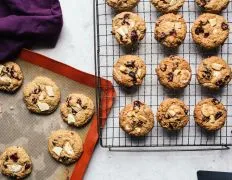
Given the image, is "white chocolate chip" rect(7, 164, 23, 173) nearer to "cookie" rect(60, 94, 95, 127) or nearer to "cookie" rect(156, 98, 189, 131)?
"cookie" rect(60, 94, 95, 127)

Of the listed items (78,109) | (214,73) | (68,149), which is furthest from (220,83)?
(68,149)

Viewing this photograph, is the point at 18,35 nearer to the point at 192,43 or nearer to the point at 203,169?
the point at 192,43

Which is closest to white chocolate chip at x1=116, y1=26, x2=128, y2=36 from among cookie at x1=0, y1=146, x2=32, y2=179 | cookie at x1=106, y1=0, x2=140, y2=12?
cookie at x1=106, y1=0, x2=140, y2=12

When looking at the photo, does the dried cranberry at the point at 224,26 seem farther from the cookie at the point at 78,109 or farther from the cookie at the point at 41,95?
the cookie at the point at 41,95

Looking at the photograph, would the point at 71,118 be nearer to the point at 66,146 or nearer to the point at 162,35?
the point at 66,146

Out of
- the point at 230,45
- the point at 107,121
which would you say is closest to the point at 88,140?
the point at 107,121
